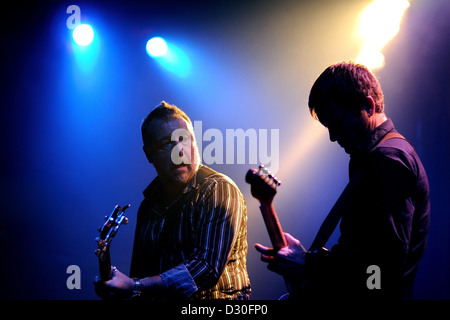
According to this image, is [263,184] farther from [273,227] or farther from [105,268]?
[105,268]

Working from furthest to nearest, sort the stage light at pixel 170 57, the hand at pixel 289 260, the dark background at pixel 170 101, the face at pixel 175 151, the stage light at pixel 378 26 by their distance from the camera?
the stage light at pixel 170 57, the dark background at pixel 170 101, the stage light at pixel 378 26, the face at pixel 175 151, the hand at pixel 289 260

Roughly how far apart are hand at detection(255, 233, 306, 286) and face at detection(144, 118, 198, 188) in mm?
918

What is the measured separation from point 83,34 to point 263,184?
3.62 metres

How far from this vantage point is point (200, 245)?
6.46 ft

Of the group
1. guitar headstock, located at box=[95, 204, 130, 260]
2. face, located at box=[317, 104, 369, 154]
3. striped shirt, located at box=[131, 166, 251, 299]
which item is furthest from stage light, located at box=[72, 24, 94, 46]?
face, located at box=[317, 104, 369, 154]

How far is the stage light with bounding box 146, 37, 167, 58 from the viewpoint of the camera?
4.10 metres

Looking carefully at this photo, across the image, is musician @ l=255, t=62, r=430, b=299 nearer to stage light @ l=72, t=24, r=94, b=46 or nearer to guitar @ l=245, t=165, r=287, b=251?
guitar @ l=245, t=165, r=287, b=251

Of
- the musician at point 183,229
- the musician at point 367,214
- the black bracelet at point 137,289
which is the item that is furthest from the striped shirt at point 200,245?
the musician at point 367,214

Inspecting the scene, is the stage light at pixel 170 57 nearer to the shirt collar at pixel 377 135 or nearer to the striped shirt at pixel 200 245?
the striped shirt at pixel 200 245

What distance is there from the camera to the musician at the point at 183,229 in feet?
6.21

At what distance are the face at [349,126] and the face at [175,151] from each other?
987 mm

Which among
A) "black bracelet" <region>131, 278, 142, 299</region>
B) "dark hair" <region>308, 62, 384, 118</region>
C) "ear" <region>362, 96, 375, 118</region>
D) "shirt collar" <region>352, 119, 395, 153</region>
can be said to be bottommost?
A: "black bracelet" <region>131, 278, 142, 299</region>

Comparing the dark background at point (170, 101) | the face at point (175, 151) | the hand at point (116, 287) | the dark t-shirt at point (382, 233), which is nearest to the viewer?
the dark t-shirt at point (382, 233)
